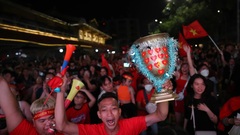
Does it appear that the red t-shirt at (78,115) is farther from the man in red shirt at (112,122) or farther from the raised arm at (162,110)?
the raised arm at (162,110)

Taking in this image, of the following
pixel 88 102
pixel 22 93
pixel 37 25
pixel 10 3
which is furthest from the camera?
pixel 37 25

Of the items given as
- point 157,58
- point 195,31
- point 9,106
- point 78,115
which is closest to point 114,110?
point 157,58

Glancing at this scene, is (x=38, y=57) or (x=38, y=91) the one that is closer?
(x=38, y=91)

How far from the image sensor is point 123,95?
5.56m

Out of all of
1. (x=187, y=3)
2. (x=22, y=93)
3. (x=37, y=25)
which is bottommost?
(x=22, y=93)

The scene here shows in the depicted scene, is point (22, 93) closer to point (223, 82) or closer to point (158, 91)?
point (158, 91)

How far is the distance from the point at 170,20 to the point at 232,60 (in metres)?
28.1

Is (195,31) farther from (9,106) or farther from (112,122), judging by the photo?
(9,106)

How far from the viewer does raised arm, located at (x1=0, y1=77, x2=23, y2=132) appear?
2.81 metres

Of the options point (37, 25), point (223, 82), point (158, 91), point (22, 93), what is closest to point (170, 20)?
point (37, 25)

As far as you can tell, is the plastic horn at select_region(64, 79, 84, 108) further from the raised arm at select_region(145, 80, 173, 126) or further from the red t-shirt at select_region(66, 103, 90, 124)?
the red t-shirt at select_region(66, 103, 90, 124)

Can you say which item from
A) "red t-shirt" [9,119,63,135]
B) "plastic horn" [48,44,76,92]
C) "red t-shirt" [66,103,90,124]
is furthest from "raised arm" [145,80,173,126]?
"red t-shirt" [66,103,90,124]

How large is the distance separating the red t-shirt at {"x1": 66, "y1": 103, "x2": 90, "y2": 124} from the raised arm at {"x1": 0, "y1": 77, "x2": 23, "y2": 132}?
173cm

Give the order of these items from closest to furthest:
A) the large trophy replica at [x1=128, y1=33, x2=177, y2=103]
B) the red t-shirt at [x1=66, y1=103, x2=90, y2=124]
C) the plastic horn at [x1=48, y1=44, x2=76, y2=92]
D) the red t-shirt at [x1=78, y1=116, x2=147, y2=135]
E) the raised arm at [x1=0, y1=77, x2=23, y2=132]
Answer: the plastic horn at [x1=48, y1=44, x2=76, y2=92] → the raised arm at [x1=0, y1=77, x2=23, y2=132] → the large trophy replica at [x1=128, y1=33, x2=177, y2=103] → the red t-shirt at [x1=78, y1=116, x2=147, y2=135] → the red t-shirt at [x1=66, y1=103, x2=90, y2=124]
